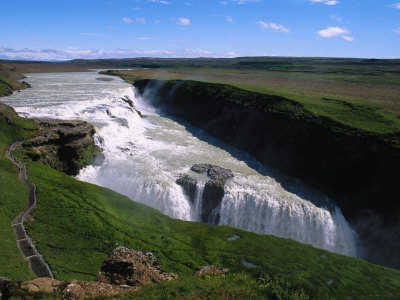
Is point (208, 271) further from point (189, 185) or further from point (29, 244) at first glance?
point (189, 185)

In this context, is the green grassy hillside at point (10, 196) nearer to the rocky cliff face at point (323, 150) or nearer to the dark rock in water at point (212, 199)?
the dark rock in water at point (212, 199)

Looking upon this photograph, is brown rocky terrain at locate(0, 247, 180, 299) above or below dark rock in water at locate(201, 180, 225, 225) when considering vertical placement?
above

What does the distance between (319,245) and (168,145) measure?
26.0 m

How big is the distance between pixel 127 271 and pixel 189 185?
19.0 metres

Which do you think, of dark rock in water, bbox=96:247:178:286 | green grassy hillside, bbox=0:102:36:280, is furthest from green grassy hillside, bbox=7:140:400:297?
dark rock in water, bbox=96:247:178:286

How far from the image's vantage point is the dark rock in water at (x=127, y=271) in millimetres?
13285

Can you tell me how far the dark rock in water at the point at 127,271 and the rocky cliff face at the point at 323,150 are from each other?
25.0 meters

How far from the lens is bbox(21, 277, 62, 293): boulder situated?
408 inches

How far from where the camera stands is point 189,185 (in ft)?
106

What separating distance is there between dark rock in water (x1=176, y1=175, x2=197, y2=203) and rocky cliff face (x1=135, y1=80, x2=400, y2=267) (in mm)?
16258

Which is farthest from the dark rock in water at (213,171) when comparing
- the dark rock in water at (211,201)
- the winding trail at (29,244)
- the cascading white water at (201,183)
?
the winding trail at (29,244)

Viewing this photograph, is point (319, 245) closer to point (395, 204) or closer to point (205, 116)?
point (395, 204)

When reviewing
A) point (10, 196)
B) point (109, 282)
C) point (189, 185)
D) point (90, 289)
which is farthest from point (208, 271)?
point (189, 185)

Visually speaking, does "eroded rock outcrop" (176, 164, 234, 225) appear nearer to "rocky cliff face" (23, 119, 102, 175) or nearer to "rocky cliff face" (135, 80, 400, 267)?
"rocky cliff face" (23, 119, 102, 175)
